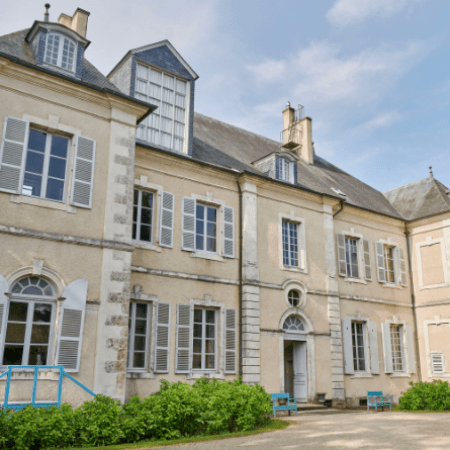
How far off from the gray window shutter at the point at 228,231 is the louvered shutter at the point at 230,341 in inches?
60.2

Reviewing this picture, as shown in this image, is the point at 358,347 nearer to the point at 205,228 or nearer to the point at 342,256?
the point at 342,256

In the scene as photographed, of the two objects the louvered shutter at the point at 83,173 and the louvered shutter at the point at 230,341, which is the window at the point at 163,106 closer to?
the louvered shutter at the point at 83,173

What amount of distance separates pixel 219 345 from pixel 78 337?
4.13m

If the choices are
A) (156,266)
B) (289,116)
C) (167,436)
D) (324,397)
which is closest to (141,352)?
(156,266)

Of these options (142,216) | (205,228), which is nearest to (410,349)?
(205,228)

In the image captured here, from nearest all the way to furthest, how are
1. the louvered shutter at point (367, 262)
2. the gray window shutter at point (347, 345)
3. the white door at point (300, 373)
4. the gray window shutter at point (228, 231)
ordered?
the gray window shutter at point (228, 231)
the white door at point (300, 373)
the gray window shutter at point (347, 345)
the louvered shutter at point (367, 262)

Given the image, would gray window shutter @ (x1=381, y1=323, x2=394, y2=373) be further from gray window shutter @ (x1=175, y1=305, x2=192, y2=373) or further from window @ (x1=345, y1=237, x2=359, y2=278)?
gray window shutter @ (x1=175, y1=305, x2=192, y2=373)

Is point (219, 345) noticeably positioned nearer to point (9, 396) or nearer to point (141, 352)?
point (141, 352)

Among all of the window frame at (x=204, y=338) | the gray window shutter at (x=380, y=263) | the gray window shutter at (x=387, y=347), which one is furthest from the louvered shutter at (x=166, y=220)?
the gray window shutter at (x=387, y=347)

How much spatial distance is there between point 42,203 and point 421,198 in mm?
14479

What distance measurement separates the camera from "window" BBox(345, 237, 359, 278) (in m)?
15.7

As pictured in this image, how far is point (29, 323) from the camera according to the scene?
27.5ft

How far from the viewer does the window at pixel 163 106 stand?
12.4 m

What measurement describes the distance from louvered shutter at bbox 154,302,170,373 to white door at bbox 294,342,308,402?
4.37 m
